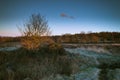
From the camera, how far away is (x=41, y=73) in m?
15.5

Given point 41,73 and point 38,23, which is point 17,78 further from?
point 38,23

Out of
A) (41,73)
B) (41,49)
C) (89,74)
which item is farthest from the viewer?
(41,49)

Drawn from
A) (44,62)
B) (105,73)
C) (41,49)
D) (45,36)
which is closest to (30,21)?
(45,36)

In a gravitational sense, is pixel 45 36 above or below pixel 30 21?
below

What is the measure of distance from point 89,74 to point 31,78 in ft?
16.0

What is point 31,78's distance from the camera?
47.5ft

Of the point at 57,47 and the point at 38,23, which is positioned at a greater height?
the point at 38,23

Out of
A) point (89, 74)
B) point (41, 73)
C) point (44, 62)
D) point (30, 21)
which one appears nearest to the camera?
point (41, 73)

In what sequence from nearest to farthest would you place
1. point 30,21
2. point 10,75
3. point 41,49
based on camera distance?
point 10,75 < point 30,21 < point 41,49

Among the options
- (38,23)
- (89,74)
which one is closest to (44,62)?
(89,74)

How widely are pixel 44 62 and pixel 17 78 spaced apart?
5211 mm

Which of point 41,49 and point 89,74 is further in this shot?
point 41,49

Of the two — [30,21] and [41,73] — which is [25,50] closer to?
[30,21]

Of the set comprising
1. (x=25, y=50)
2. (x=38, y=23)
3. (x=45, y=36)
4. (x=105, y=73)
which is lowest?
(x=105, y=73)
